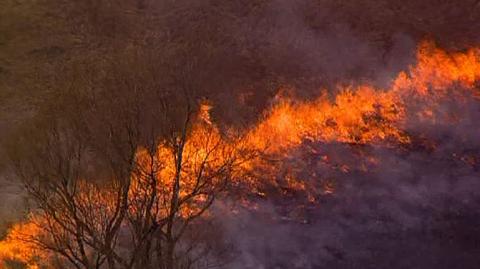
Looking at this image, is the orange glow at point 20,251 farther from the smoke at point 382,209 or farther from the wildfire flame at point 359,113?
the smoke at point 382,209

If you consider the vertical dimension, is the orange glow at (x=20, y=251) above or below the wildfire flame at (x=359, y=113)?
below

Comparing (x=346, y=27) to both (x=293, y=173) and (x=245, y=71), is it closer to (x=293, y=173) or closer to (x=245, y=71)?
(x=245, y=71)

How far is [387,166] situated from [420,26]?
11.2 metres

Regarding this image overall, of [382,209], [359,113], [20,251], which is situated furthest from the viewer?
[359,113]

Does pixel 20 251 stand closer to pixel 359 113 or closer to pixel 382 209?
pixel 382 209

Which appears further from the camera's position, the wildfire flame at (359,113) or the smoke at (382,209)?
the wildfire flame at (359,113)

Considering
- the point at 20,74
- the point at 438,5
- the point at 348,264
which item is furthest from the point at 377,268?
the point at 20,74

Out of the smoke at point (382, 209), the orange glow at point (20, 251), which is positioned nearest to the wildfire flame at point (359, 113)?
the smoke at point (382, 209)

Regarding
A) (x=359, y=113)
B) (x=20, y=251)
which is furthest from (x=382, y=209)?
(x=20, y=251)

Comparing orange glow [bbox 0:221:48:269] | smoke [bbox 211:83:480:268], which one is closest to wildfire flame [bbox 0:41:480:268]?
smoke [bbox 211:83:480:268]

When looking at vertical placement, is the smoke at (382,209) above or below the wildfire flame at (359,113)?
below

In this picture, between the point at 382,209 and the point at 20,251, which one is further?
the point at 382,209

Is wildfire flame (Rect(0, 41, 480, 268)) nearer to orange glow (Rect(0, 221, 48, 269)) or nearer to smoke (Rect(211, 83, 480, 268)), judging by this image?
smoke (Rect(211, 83, 480, 268))

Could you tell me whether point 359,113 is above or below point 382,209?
above
